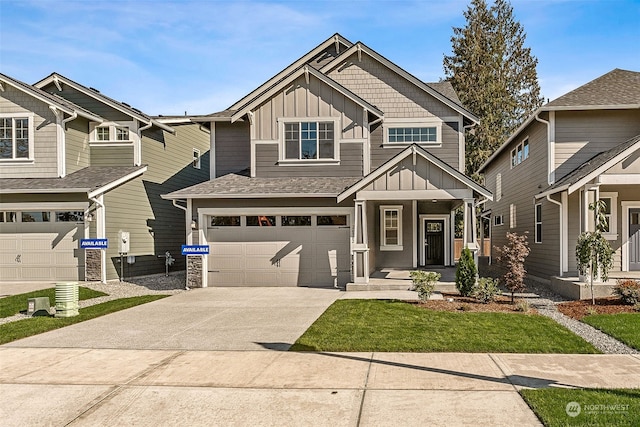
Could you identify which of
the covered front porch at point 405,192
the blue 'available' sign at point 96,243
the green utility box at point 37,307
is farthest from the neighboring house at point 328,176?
the green utility box at point 37,307

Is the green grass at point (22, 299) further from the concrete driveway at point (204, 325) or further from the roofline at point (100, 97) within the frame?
the roofline at point (100, 97)

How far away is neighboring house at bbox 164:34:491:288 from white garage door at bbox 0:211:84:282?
13.1ft

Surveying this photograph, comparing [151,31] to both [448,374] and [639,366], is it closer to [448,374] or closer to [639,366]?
[448,374]

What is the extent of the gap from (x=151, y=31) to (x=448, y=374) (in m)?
9.63

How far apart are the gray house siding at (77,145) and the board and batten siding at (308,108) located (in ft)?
21.6

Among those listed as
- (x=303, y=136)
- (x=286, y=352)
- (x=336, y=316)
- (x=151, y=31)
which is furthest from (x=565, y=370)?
(x=303, y=136)

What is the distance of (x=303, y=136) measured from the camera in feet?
57.0

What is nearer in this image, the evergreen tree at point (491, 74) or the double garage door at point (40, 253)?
the double garage door at point (40, 253)

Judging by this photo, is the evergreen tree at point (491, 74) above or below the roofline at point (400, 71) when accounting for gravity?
above

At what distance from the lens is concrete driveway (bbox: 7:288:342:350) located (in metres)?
8.62

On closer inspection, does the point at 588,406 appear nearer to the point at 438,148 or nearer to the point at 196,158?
the point at 438,148

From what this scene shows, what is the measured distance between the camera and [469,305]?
1181 centimetres

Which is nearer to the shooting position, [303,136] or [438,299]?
[438,299]

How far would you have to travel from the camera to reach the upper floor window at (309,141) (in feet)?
56.7
